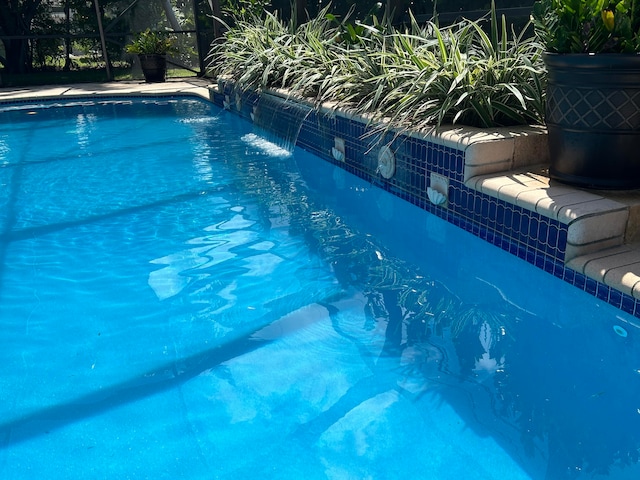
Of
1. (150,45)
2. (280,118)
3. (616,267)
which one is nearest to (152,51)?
(150,45)

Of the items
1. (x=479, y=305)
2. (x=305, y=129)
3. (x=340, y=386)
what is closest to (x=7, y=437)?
(x=340, y=386)

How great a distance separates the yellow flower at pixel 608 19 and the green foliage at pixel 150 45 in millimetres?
9101

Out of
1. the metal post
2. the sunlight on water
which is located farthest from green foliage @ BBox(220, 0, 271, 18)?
the sunlight on water

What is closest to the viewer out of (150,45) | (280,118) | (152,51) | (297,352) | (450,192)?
(297,352)

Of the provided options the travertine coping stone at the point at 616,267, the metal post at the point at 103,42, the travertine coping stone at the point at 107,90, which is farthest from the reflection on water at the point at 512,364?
the metal post at the point at 103,42

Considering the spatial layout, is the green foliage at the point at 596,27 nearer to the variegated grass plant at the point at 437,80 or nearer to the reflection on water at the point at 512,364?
the variegated grass plant at the point at 437,80

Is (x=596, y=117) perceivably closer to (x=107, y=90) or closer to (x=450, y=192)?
(x=450, y=192)

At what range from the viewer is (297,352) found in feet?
7.39

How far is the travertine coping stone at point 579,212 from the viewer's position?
2432 mm

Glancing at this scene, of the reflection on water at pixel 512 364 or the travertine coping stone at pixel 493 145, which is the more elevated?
the travertine coping stone at pixel 493 145

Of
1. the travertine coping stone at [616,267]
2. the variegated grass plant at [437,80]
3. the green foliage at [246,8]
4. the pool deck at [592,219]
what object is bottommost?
the travertine coping stone at [616,267]

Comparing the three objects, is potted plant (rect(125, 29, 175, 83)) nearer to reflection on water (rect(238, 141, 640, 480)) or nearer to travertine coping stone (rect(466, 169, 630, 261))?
reflection on water (rect(238, 141, 640, 480))

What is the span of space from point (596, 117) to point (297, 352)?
167cm

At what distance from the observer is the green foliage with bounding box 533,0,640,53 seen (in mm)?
2457
